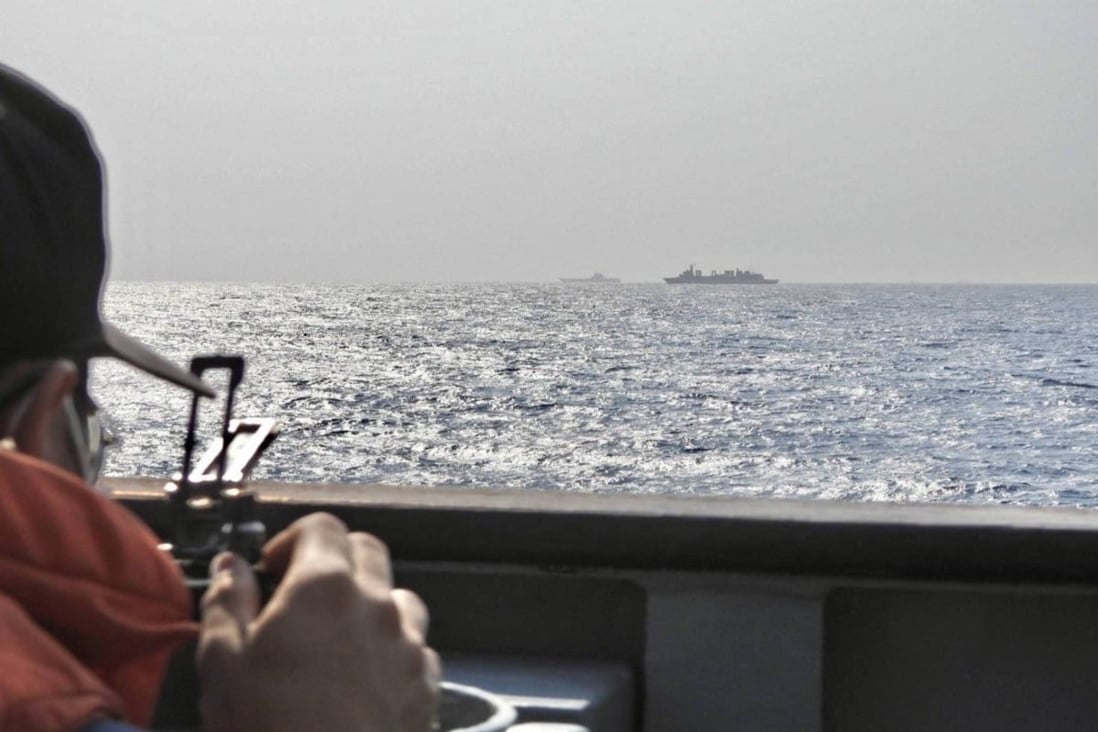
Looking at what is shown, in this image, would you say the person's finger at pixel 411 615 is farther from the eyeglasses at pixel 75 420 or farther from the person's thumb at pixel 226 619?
the eyeglasses at pixel 75 420

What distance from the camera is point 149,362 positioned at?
1.08 metres

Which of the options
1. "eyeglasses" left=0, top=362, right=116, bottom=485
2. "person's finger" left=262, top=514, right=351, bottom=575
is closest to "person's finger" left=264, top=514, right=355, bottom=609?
"person's finger" left=262, top=514, right=351, bottom=575

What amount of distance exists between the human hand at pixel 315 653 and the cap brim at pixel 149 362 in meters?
0.24

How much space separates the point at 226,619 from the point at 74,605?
0.10m

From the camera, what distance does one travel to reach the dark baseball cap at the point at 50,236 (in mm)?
936

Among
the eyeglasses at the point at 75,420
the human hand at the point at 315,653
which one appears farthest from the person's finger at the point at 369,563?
the eyeglasses at the point at 75,420

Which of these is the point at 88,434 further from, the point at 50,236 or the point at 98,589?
the point at 98,589

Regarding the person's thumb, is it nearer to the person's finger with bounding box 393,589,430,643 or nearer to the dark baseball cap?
the person's finger with bounding box 393,589,430,643

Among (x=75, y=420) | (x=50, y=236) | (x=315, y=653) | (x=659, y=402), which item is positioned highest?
(x=50, y=236)

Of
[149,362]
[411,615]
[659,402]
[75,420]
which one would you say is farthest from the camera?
[659,402]

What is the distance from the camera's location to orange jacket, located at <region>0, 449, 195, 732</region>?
2.29 feet

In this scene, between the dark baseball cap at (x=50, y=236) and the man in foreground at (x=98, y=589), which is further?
the dark baseball cap at (x=50, y=236)

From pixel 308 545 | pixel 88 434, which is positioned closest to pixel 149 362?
pixel 88 434

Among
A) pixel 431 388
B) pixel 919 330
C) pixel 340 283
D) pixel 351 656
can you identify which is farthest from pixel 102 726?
pixel 340 283
